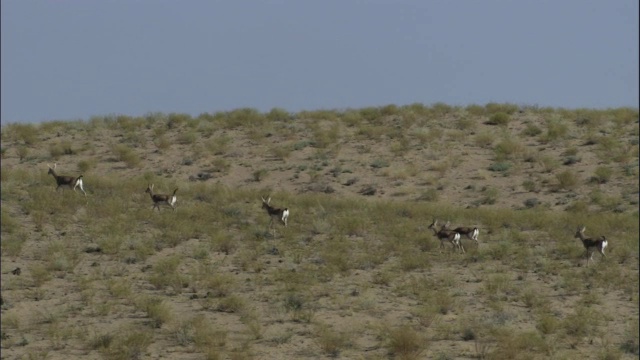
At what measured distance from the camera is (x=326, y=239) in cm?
2716

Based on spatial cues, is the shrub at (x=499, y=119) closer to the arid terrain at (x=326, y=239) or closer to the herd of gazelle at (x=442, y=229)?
the arid terrain at (x=326, y=239)

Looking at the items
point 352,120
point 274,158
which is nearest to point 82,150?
point 274,158

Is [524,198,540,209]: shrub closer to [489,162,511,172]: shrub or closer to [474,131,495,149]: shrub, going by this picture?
[489,162,511,172]: shrub

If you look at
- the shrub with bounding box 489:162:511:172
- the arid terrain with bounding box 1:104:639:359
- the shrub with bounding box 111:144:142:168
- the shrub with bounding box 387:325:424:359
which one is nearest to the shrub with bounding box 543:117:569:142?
the arid terrain with bounding box 1:104:639:359

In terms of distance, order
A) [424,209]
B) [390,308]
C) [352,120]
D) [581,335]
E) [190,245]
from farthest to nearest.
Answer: [352,120]
[424,209]
[190,245]
[390,308]
[581,335]

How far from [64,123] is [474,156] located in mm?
19970

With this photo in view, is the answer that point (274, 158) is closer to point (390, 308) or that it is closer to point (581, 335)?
point (390, 308)

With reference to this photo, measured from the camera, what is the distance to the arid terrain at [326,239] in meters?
19.1

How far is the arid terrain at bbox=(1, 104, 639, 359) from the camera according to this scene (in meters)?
19.1

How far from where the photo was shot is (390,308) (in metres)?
21.3

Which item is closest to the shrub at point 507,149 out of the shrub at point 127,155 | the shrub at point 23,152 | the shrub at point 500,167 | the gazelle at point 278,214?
the shrub at point 500,167

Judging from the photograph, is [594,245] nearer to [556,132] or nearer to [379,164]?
[379,164]

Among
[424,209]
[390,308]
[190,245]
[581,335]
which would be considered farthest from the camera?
[424,209]

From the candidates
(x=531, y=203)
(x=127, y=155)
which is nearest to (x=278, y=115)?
(x=127, y=155)
